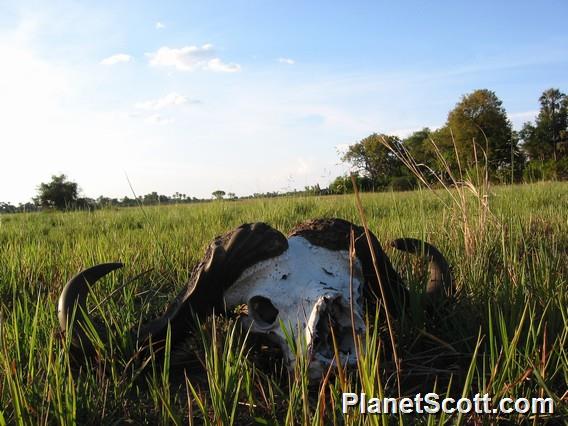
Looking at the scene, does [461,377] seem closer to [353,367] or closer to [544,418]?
[544,418]

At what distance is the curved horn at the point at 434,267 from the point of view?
2700mm

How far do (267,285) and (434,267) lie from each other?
1.09 meters

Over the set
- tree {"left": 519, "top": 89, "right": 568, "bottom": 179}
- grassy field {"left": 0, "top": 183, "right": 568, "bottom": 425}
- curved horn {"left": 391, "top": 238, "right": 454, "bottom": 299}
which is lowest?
grassy field {"left": 0, "top": 183, "right": 568, "bottom": 425}

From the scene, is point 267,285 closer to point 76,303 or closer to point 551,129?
point 76,303

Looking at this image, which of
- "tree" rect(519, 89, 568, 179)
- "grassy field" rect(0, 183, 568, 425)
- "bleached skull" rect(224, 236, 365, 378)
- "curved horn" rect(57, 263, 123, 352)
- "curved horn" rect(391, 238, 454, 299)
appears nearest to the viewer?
"grassy field" rect(0, 183, 568, 425)

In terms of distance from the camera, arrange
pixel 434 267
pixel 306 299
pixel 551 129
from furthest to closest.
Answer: pixel 551 129 < pixel 434 267 < pixel 306 299

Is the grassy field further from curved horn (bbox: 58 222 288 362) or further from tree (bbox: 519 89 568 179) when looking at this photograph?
tree (bbox: 519 89 568 179)

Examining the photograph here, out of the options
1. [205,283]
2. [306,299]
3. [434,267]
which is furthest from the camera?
[434,267]

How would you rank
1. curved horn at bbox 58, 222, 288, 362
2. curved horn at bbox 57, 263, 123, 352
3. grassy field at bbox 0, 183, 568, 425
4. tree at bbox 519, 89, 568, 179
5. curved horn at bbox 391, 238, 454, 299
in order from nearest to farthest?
1. grassy field at bbox 0, 183, 568, 425
2. curved horn at bbox 57, 263, 123, 352
3. curved horn at bbox 58, 222, 288, 362
4. curved horn at bbox 391, 238, 454, 299
5. tree at bbox 519, 89, 568, 179

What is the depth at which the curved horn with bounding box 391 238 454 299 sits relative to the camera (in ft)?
8.86

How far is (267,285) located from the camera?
2270 mm

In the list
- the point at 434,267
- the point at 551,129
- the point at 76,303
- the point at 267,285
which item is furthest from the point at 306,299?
the point at 551,129

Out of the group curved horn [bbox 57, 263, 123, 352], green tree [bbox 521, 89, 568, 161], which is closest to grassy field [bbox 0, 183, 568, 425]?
curved horn [bbox 57, 263, 123, 352]

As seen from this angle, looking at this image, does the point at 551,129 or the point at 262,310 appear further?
the point at 551,129
